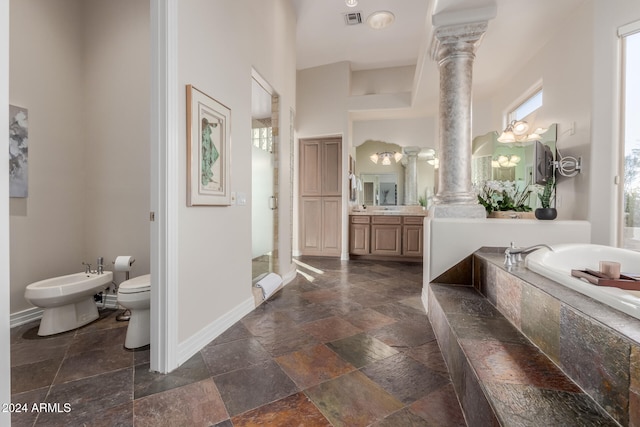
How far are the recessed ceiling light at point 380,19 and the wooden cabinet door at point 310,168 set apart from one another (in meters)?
2.04

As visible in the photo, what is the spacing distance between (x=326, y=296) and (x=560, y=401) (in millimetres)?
2272

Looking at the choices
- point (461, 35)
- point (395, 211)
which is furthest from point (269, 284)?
point (395, 211)

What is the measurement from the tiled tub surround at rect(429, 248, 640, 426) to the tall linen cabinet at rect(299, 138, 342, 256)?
355 centimetres

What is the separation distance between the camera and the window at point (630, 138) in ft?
7.78

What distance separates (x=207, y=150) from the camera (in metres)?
2.03

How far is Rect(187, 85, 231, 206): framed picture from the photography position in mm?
1836

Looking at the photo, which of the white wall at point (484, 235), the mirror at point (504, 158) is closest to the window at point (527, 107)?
the mirror at point (504, 158)

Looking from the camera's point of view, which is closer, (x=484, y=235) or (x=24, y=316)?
(x=24, y=316)

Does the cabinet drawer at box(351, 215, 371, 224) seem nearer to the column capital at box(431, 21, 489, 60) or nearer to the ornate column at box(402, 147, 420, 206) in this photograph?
the ornate column at box(402, 147, 420, 206)

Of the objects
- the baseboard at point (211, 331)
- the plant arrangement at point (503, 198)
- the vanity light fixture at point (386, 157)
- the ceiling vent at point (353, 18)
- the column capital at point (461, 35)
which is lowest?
the baseboard at point (211, 331)

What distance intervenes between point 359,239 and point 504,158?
2.57m

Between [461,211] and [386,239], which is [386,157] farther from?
[461,211]

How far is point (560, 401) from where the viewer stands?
0.98m

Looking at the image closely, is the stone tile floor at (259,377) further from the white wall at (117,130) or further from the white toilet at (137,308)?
the white wall at (117,130)
